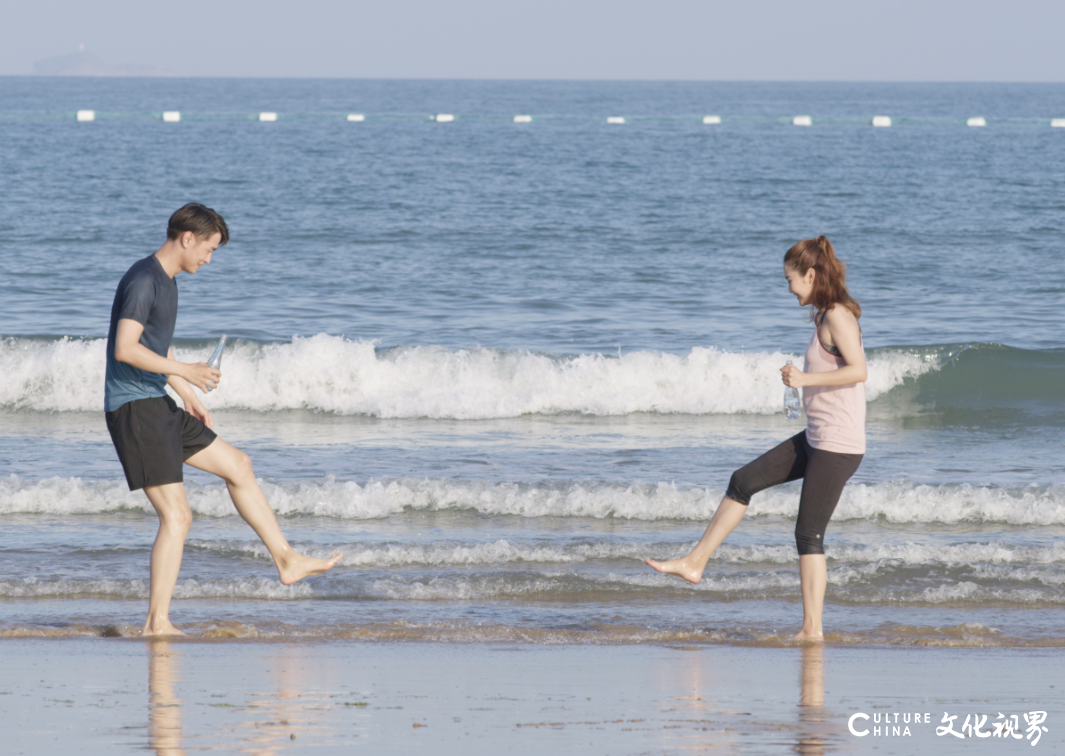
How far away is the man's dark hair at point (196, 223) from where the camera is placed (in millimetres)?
4559

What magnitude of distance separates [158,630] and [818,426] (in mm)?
2915

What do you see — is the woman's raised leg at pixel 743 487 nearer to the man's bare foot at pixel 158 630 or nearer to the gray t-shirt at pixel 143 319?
the man's bare foot at pixel 158 630

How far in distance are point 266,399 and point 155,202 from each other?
19.7 meters

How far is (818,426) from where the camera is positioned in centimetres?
482

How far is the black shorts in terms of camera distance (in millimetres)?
4570

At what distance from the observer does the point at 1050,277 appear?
1892 cm

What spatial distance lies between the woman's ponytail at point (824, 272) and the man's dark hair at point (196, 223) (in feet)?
7.46

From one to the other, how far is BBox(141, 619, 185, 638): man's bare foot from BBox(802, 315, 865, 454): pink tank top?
112 inches

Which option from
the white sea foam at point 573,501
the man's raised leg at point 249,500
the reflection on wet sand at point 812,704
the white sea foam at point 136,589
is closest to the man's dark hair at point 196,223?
the man's raised leg at point 249,500

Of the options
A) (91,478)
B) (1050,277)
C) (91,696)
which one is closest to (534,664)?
(91,696)

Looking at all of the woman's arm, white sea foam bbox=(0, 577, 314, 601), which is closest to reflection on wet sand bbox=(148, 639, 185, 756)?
white sea foam bbox=(0, 577, 314, 601)

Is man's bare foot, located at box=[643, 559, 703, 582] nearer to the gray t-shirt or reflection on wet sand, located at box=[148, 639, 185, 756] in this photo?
reflection on wet sand, located at box=[148, 639, 185, 756]

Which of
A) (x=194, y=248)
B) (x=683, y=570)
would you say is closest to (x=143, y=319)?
(x=194, y=248)

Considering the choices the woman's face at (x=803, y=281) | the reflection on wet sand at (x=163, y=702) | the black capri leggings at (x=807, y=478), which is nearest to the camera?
the reflection on wet sand at (x=163, y=702)
